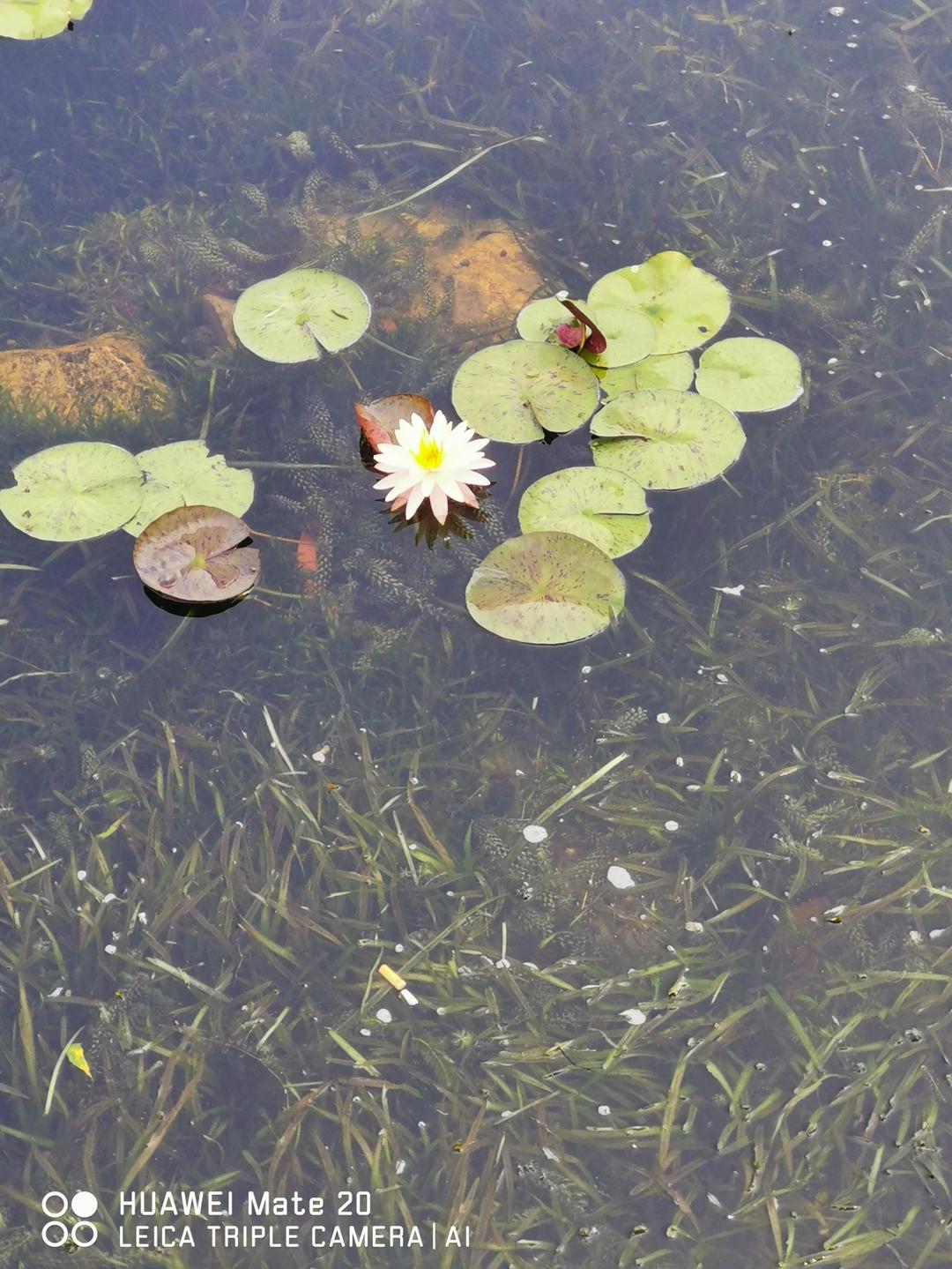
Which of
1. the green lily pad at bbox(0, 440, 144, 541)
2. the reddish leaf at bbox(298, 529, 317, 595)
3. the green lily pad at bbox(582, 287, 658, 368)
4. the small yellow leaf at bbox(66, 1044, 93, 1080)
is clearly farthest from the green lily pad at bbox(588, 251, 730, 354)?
the small yellow leaf at bbox(66, 1044, 93, 1080)

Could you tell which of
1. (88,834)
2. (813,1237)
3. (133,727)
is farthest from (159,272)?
(813,1237)

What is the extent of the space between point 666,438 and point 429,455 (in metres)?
0.70

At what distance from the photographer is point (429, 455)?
2.83m

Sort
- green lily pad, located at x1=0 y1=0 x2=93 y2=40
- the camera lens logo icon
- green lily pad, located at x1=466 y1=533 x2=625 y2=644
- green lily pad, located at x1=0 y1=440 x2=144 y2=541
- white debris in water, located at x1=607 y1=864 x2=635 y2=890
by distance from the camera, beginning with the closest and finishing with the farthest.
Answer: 1. the camera lens logo icon
2. white debris in water, located at x1=607 y1=864 x2=635 y2=890
3. green lily pad, located at x1=466 y1=533 x2=625 y2=644
4. green lily pad, located at x1=0 y1=440 x2=144 y2=541
5. green lily pad, located at x1=0 y1=0 x2=93 y2=40

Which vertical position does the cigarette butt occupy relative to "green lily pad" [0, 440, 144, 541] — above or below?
below

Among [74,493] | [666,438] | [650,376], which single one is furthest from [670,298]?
[74,493]

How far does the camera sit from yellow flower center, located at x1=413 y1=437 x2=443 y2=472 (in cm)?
282

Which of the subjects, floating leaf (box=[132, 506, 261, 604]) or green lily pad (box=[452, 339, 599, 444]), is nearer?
floating leaf (box=[132, 506, 261, 604])

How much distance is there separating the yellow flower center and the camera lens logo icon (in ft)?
6.15

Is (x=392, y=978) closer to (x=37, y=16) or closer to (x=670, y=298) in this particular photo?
(x=670, y=298)

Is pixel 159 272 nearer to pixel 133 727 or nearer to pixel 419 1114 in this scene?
pixel 133 727

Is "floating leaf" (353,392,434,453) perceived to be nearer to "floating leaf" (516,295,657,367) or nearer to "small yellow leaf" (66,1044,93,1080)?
"floating leaf" (516,295,657,367)

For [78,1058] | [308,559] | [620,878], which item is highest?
[308,559]

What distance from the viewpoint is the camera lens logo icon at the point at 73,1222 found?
7.04 ft
